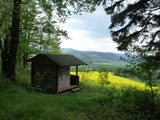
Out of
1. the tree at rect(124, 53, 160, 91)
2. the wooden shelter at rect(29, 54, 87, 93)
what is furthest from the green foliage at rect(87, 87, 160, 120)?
the wooden shelter at rect(29, 54, 87, 93)

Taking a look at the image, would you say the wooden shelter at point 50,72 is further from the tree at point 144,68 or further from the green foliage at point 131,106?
the tree at point 144,68

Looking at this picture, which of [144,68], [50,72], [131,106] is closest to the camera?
[144,68]

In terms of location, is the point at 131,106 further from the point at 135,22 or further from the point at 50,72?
the point at 50,72

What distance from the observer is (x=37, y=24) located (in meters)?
18.7

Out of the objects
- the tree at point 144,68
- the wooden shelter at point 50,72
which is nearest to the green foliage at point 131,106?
the tree at point 144,68

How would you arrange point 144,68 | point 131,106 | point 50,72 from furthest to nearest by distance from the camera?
point 50,72
point 131,106
point 144,68

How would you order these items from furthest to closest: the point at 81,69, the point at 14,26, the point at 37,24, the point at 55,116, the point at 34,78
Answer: the point at 81,69
the point at 37,24
the point at 34,78
the point at 14,26
the point at 55,116

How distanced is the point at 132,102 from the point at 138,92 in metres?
0.36

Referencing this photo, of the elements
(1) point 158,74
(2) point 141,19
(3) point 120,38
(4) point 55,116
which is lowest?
(4) point 55,116

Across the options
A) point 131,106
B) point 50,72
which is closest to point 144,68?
point 131,106

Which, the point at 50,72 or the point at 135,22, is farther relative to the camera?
the point at 50,72

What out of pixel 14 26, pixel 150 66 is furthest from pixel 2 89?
pixel 14 26

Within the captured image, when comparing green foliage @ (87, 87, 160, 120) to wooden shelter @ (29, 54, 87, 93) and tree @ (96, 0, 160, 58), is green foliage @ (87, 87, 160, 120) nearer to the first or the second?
tree @ (96, 0, 160, 58)

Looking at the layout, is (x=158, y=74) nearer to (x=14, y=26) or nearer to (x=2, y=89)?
(x=2, y=89)
